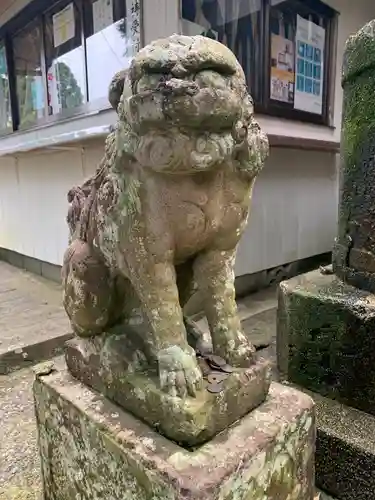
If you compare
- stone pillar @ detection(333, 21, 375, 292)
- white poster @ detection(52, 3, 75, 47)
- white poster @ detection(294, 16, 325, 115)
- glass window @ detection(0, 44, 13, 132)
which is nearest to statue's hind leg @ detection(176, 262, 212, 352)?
stone pillar @ detection(333, 21, 375, 292)

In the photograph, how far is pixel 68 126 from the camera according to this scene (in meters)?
2.29

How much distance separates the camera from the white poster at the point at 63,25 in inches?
89.8

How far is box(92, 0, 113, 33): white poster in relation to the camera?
1952 millimetres

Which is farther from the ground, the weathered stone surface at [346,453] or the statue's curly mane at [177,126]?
the statue's curly mane at [177,126]

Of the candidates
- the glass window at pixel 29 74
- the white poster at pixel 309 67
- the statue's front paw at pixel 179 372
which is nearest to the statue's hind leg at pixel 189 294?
the statue's front paw at pixel 179 372

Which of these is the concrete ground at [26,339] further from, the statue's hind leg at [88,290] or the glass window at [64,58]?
the glass window at [64,58]

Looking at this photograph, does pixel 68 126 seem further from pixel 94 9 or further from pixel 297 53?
pixel 297 53

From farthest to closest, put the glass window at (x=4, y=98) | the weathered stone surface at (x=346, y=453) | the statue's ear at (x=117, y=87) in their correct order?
1. the glass window at (x=4, y=98)
2. the weathered stone surface at (x=346, y=453)
3. the statue's ear at (x=117, y=87)

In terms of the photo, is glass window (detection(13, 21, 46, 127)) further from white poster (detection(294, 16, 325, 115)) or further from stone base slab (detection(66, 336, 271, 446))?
stone base slab (detection(66, 336, 271, 446))

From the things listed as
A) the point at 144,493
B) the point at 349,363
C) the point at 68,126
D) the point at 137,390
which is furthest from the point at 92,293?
the point at 68,126

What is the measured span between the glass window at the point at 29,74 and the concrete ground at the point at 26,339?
1091mm

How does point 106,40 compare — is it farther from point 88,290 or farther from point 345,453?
point 345,453

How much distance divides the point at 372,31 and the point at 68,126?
1.67 m

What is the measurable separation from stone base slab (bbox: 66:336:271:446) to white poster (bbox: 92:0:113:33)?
5.60 ft
